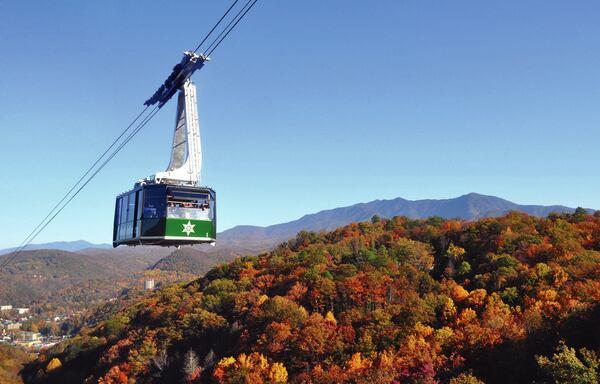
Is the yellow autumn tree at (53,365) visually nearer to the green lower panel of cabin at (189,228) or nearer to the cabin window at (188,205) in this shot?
the green lower panel of cabin at (189,228)

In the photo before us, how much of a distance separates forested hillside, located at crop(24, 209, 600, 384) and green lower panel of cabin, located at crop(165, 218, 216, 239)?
93.9 feet

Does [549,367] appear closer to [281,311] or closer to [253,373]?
[253,373]

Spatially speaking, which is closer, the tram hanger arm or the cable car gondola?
the tram hanger arm

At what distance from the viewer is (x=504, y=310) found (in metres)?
66.6

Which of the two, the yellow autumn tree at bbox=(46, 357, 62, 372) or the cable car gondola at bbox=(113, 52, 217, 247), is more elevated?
the cable car gondola at bbox=(113, 52, 217, 247)

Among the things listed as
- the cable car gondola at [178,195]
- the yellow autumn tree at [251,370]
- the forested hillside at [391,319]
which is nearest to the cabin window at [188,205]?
the cable car gondola at [178,195]

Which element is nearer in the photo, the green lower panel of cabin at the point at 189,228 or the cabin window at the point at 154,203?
the cabin window at the point at 154,203

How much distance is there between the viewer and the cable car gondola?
25500 mm

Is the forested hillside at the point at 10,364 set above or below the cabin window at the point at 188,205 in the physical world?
below

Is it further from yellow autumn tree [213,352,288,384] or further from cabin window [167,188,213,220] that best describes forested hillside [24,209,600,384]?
cabin window [167,188,213,220]

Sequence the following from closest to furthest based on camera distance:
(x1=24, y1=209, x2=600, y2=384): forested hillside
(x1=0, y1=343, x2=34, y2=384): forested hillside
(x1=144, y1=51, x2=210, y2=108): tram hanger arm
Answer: (x1=144, y1=51, x2=210, y2=108): tram hanger arm
(x1=24, y1=209, x2=600, y2=384): forested hillside
(x1=0, y1=343, x2=34, y2=384): forested hillside

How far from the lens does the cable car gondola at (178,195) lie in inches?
1004

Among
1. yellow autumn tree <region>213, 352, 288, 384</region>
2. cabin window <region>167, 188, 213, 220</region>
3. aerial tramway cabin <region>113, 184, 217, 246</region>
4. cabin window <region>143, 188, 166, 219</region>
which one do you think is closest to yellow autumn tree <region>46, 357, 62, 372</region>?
yellow autumn tree <region>213, 352, 288, 384</region>

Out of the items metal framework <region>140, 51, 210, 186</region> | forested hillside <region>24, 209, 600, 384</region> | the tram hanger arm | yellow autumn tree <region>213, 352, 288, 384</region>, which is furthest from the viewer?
yellow autumn tree <region>213, 352, 288, 384</region>
